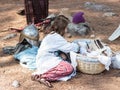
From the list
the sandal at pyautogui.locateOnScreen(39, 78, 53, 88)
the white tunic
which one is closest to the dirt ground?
the sandal at pyautogui.locateOnScreen(39, 78, 53, 88)

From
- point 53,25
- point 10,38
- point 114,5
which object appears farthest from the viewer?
point 114,5

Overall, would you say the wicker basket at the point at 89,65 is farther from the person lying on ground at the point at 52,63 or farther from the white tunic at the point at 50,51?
the white tunic at the point at 50,51

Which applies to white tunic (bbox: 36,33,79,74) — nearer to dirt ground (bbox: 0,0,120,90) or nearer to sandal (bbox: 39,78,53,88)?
sandal (bbox: 39,78,53,88)

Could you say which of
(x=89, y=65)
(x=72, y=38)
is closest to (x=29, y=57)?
(x=89, y=65)

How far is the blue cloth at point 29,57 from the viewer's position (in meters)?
4.66

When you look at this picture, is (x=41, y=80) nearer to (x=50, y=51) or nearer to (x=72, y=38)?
(x=50, y=51)

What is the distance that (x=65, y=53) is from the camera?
15.1 feet

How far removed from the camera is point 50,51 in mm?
4492

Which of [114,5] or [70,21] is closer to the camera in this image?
[70,21]

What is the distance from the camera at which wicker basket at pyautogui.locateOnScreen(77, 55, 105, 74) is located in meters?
4.32

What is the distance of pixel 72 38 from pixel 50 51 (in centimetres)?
126

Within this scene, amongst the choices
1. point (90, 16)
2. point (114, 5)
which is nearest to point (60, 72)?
point (90, 16)

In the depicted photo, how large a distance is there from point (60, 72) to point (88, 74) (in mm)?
389

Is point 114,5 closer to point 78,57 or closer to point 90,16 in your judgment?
point 90,16
